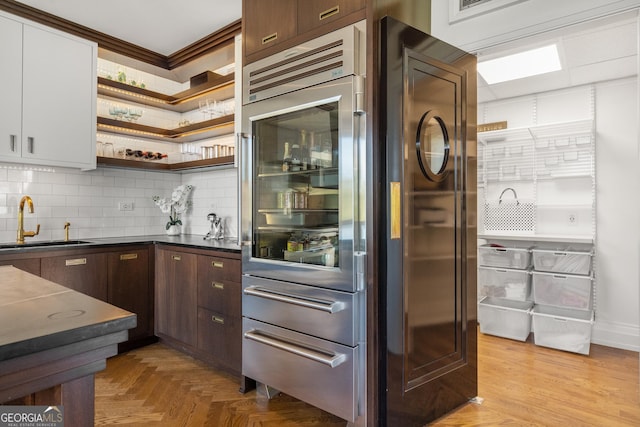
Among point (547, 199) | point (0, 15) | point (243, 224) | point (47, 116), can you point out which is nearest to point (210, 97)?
point (47, 116)

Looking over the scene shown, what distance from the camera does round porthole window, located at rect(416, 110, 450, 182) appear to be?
2.00 meters

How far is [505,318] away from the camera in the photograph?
3.57 m

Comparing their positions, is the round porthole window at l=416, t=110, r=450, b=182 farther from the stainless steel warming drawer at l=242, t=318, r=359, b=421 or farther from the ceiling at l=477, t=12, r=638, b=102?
the stainless steel warming drawer at l=242, t=318, r=359, b=421

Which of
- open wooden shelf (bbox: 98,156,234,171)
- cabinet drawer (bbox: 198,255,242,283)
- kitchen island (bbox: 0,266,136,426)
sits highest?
open wooden shelf (bbox: 98,156,234,171)

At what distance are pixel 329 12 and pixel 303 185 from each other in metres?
0.95

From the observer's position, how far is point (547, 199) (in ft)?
12.5

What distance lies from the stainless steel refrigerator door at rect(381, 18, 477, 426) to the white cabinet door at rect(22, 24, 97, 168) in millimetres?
2721

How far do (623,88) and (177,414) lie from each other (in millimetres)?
4423

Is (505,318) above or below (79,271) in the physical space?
below

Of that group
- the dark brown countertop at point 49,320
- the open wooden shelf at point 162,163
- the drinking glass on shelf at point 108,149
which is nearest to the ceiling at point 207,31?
the drinking glass on shelf at point 108,149

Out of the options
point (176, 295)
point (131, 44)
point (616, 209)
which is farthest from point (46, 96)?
point (616, 209)

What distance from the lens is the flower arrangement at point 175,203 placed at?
3.83m

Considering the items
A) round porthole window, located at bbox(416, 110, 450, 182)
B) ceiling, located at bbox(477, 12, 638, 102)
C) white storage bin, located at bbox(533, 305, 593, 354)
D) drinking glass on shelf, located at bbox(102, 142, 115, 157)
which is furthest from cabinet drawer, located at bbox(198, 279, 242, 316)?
white storage bin, located at bbox(533, 305, 593, 354)

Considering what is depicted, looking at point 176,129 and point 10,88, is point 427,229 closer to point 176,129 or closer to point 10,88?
point 176,129
